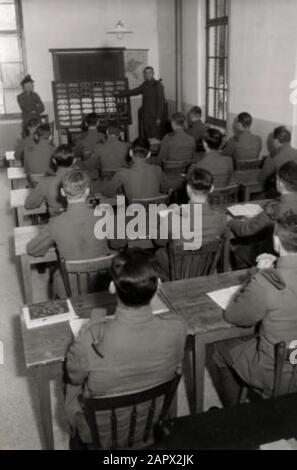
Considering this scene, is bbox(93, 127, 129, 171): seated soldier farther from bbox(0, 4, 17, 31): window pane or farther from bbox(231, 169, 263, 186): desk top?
bbox(0, 4, 17, 31): window pane

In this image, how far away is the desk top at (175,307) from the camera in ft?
5.78

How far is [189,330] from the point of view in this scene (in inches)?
74.4

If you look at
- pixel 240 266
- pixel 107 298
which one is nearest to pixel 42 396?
pixel 107 298

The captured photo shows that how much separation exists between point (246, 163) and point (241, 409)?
11.4ft

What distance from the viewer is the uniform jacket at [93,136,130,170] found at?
17.0ft

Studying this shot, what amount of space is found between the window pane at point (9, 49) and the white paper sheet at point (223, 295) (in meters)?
7.82

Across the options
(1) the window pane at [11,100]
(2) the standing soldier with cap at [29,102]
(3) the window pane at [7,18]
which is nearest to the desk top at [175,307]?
(2) the standing soldier with cap at [29,102]

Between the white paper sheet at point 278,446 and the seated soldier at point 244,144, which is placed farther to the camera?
the seated soldier at point 244,144

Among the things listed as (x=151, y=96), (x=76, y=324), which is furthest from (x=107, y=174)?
(x=151, y=96)

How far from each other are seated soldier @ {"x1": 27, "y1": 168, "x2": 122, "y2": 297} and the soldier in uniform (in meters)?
6.03

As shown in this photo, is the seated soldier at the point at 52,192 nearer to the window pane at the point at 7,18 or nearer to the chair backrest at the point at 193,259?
the chair backrest at the point at 193,259

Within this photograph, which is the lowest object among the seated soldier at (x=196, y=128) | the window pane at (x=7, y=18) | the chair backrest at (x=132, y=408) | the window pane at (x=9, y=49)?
the chair backrest at (x=132, y=408)

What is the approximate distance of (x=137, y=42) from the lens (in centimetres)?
930

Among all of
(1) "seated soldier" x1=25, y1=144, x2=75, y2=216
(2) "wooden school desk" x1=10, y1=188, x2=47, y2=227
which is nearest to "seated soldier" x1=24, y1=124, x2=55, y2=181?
(2) "wooden school desk" x1=10, y1=188, x2=47, y2=227
